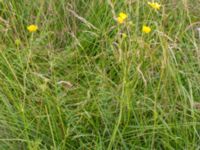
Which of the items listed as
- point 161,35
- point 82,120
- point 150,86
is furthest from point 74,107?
point 161,35

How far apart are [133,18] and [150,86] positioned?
1.62 feet

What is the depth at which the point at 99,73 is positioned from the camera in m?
1.95

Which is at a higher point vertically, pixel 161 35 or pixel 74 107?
pixel 161 35

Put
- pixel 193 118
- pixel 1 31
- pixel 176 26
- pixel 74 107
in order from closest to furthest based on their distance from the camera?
pixel 193 118 < pixel 74 107 < pixel 1 31 < pixel 176 26

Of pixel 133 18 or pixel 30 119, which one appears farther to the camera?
pixel 133 18

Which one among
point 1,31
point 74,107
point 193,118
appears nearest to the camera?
point 193,118

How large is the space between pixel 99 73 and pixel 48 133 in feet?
1.20

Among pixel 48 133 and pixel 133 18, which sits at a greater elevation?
pixel 133 18

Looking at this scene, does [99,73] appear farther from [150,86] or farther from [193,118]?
[193,118]

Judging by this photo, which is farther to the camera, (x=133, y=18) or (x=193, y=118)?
(x=133, y=18)

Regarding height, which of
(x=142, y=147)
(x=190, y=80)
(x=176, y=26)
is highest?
(x=176, y=26)

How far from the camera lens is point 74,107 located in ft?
6.10

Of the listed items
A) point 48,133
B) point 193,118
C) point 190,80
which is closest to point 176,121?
point 193,118

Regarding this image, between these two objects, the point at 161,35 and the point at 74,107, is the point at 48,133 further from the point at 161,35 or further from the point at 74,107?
the point at 161,35
